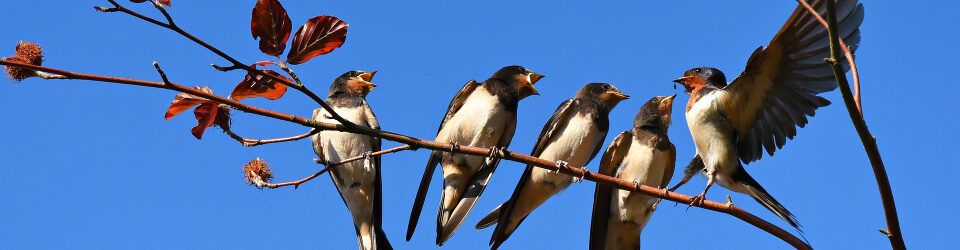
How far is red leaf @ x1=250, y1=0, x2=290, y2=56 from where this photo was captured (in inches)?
140

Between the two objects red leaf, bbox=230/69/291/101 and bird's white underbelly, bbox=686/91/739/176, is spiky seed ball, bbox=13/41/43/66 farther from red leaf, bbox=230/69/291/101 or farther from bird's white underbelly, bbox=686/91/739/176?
bird's white underbelly, bbox=686/91/739/176

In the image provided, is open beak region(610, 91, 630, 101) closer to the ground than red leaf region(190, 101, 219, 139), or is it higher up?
higher up

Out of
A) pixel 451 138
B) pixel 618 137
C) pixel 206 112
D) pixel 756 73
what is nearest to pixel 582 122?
pixel 618 137

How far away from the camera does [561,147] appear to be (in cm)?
588

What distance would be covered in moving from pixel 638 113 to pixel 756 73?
47.4 inches

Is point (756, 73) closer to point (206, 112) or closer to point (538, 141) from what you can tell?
point (538, 141)

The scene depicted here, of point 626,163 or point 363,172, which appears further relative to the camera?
point 363,172

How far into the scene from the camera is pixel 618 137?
5.81 metres

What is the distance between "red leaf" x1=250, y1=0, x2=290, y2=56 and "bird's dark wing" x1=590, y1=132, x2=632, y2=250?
2697 mm

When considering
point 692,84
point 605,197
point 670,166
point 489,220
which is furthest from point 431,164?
point 692,84

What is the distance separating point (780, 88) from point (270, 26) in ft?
8.60

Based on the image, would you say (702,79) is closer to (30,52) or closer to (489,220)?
(489,220)

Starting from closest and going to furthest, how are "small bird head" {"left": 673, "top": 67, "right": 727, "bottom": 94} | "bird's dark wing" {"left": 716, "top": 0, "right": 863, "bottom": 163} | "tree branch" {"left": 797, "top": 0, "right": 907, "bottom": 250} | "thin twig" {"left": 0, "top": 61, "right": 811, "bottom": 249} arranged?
"tree branch" {"left": 797, "top": 0, "right": 907, "bottom": 250} < "thin twig" {"left": 0, "top": 61, "right": 811, "bottom": 249} < "bird's dark wing" {"left": 716, "top": 0, "right": 863, "bottom": 163} < "small bird head" {"left": 673, "top": 67, "right": 727, "bottom": 94}

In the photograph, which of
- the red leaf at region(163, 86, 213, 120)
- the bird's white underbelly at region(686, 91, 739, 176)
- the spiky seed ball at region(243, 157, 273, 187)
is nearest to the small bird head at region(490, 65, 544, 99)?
the bird's white underbelly at region(686, 91, 739, 176)
